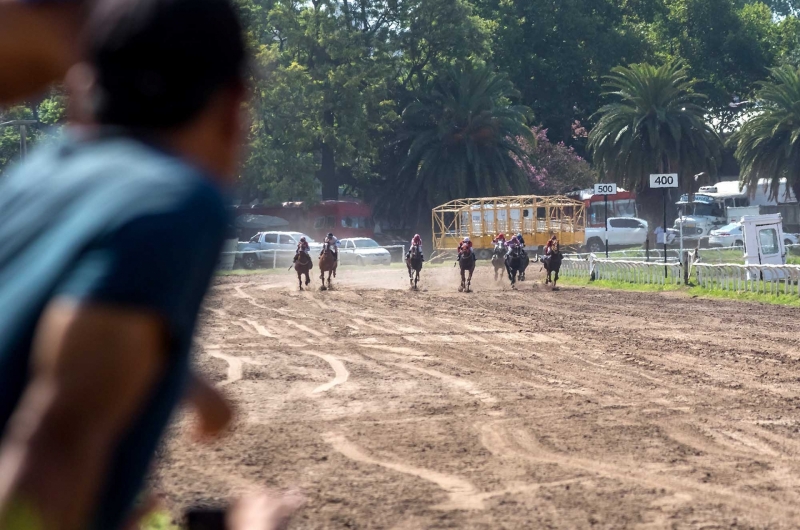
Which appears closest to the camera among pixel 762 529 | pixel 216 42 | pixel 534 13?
pixel 216 42

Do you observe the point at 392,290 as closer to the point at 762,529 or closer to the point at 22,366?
the point at 762,529

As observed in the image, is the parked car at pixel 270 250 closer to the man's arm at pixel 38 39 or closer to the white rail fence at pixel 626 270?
the white rail fence at pixel 626 270

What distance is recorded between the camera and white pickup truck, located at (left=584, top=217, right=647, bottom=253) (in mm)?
55812

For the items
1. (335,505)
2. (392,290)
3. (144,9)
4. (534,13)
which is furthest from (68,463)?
(534,13)

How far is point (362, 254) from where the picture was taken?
4866cm

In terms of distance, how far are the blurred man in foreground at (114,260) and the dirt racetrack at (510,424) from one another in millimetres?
242

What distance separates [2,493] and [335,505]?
19.6 feet

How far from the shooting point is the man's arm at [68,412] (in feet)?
4.05

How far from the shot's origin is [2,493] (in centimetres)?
121

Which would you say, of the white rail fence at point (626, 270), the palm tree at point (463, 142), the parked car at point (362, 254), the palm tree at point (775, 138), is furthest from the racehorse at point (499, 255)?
the palm tree at point (463, 142)

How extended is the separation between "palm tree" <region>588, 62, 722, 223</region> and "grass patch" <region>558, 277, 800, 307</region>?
53.8 feet

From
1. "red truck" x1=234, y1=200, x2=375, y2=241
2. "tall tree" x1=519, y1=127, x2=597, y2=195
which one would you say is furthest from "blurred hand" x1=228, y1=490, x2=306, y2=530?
"tall tree" x1=519, y1=127, x2=597, y2=195

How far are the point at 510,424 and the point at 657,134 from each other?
137 feet

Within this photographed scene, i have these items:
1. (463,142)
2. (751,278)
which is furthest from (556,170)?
(751,278)
